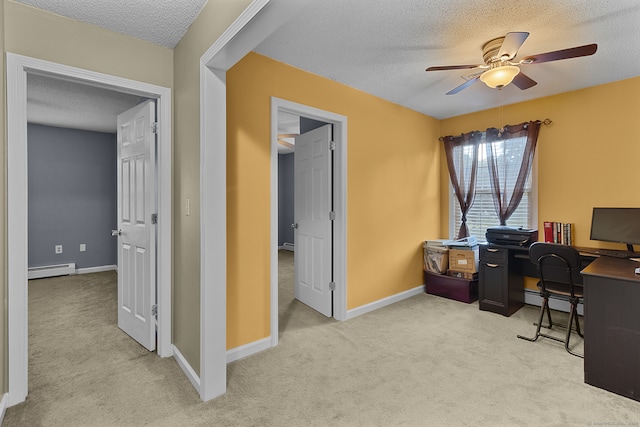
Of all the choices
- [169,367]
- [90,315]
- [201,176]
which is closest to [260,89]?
[201,176]

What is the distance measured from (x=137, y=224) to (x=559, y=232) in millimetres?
4278

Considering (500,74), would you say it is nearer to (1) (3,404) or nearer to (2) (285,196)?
(1) (3,404)

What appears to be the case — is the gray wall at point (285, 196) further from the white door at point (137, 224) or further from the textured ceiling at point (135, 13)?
the textured ceiling at point (135, 13)

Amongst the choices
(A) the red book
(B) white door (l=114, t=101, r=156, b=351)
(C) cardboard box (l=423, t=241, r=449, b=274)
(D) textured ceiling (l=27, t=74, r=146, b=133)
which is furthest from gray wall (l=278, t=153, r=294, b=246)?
(A) the red book

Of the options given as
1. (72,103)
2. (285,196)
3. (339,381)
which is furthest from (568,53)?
(285,196)

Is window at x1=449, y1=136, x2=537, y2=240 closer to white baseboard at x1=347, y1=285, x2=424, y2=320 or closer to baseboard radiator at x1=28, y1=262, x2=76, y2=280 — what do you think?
white baseboard at x1=347, y1=285, x2=424, y2=320

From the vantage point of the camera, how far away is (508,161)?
383 centimetres

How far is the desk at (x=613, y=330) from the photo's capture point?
195 centimetres

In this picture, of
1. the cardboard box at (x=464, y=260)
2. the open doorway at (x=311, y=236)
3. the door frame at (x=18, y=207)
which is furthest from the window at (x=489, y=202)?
the door frame at (x=18, y=207)

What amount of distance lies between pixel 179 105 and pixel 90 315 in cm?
254

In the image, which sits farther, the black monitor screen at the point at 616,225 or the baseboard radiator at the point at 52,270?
the baseboard radiator at the point at 52,270

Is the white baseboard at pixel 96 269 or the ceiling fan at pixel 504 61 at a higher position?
the ceiling fan at pixel 504 61

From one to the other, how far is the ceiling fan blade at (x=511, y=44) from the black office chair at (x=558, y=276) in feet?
5.01

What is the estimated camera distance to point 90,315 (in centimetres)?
326
